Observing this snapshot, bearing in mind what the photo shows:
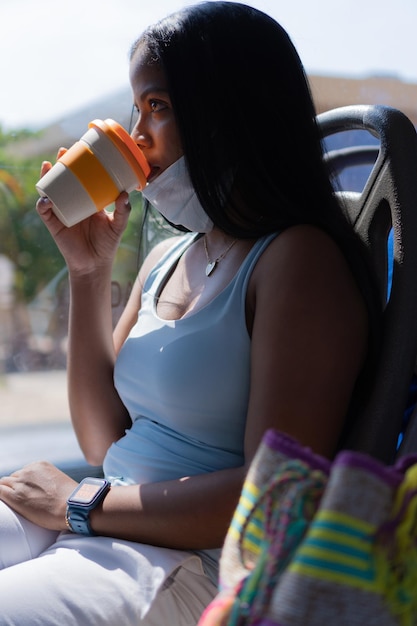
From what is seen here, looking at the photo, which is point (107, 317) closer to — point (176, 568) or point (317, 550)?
point (176, 568)

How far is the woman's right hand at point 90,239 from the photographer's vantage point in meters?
1.52

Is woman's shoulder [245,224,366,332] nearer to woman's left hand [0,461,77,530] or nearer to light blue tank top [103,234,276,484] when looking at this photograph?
light blue tank top [103,234,276,484]

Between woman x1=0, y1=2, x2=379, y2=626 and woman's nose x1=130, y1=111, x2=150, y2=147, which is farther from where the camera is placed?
woman's nose x1=130, y1=111, x2=150, y2=147

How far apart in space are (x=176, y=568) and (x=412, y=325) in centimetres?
50

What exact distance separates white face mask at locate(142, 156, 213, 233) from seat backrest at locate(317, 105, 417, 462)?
287 mm

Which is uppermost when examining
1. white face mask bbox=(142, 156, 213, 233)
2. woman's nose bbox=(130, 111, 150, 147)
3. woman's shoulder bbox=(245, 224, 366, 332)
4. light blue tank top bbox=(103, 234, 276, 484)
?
woman's nose bbox=(130, 111, 150, 147)

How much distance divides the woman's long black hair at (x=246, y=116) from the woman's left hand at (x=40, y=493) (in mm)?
530

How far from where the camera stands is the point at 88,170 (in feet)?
4.21

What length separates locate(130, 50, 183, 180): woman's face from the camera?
126 centimetres

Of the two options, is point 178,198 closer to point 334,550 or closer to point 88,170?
point 88,170

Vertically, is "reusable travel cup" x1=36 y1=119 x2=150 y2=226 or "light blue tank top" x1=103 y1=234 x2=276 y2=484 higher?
"reusable travel cup" x1=36 y1=119 x2=150 y2=226

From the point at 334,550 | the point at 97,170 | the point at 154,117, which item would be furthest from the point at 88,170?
the point at 334,550

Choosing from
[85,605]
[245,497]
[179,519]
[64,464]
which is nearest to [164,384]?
[179,519]

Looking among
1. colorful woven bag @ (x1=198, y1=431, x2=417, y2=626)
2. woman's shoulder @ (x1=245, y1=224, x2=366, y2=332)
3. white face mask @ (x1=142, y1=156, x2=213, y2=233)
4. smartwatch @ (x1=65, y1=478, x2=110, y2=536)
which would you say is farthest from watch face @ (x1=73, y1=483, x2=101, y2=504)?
colorful woven bag @ (x1=198, y1=431, x2=417, y2=626)
